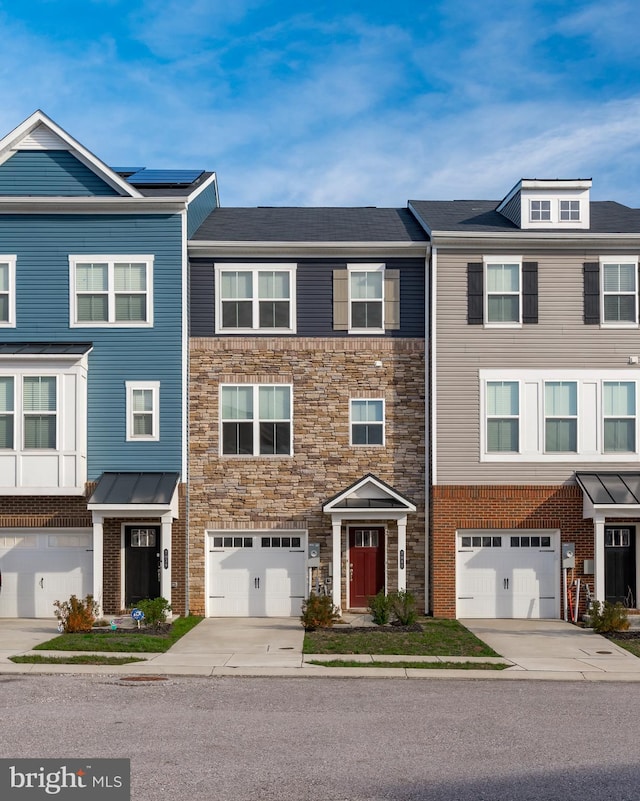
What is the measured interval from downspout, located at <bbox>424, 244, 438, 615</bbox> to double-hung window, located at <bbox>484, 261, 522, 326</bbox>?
1423mm

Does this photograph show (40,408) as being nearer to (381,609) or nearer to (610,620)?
(381,609)

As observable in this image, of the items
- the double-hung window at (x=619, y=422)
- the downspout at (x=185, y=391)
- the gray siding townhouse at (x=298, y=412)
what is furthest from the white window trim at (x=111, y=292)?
the double-hung window at (x=619, y=422)

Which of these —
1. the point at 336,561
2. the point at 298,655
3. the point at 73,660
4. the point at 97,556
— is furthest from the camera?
the point at 336,561

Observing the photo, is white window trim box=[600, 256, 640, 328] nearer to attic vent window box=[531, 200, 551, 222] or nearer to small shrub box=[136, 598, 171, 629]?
attic vent window box=[531, 200, 551, 222]

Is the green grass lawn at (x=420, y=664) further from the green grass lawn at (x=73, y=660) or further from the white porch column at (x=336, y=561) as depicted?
the white porch column at (x=336, y=561)

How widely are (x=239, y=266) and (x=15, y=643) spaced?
10913mm

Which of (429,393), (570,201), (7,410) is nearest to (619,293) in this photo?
(570,201)

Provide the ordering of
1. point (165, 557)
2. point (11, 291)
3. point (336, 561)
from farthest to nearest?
1. point (11, 291)
2. point (336, 561)
3. point (165, 557)

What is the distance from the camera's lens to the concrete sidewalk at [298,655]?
1708cm

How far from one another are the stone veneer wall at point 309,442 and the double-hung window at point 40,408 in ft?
11.6

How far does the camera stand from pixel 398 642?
20.1 metres

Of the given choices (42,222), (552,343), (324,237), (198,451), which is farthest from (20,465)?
(552,343)

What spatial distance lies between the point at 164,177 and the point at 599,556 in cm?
1628

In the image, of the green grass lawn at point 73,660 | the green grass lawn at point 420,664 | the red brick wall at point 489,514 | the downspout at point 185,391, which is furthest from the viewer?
the red brick wall at point 489,514
